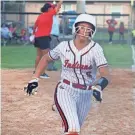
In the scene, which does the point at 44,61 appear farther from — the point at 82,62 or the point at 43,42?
the point at 43,42

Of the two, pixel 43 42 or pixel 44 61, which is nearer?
pixel 44 61

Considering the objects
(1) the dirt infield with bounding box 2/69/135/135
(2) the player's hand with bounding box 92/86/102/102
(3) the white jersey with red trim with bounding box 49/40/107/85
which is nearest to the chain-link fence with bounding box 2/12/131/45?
(1) the dirt infield with bounding box 2/69/135/135

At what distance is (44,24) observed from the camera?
11.2m

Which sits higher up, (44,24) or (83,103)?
(44,24)

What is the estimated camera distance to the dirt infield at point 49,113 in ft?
20.7

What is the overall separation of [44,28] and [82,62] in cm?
664

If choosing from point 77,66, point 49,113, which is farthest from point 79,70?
point 49,113

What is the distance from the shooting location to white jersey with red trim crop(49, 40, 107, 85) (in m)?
4.73

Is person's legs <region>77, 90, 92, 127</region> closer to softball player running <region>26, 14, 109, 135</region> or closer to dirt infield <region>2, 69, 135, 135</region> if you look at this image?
softball player running <region>26, 14, 109, 135</region>

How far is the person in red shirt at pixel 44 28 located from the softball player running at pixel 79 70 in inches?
248

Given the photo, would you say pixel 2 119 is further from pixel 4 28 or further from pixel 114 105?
pixel 4 28

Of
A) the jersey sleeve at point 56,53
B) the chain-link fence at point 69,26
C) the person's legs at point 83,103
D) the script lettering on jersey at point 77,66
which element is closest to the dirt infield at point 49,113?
the person's legs at point 83,103

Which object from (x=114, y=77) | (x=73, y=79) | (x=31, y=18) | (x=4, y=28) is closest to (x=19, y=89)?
(x=114, y=77)

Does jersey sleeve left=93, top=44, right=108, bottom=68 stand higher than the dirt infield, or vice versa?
Result: jersey sleeve left=93, top=44, right=108, bottom=68
